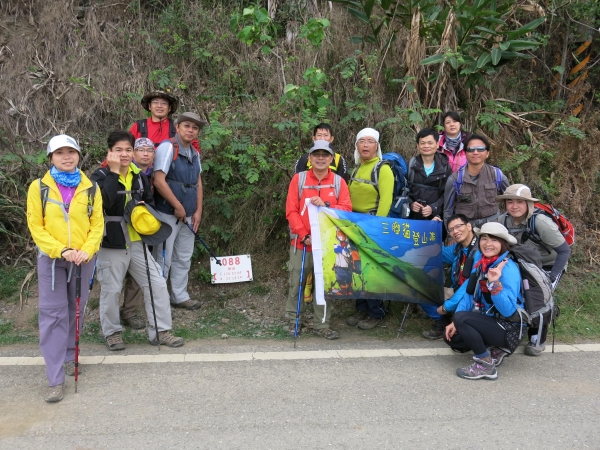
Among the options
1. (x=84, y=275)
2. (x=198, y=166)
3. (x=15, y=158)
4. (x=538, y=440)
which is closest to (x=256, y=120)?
(x=198, y=166)

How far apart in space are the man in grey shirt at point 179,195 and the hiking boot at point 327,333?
4.80 feet

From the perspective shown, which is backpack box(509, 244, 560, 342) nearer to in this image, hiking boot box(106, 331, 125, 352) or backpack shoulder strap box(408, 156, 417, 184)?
backpack shoulder strap box(408, 156, 417, 184)

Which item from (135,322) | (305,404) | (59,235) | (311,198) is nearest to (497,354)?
(305,404)

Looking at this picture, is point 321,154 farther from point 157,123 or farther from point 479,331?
point 479,331

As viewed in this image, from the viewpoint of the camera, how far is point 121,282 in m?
4.59

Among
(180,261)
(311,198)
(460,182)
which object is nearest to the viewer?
(311,198)

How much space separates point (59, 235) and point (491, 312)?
3.58 metres

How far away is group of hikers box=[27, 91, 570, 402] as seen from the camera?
3873mm

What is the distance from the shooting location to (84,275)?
4117mm

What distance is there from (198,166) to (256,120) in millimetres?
1900

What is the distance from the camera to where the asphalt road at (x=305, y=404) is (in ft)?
10.7

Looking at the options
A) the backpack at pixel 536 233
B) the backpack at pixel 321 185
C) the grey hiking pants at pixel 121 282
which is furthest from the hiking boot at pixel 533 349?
the grey hiking pants at pixel 121 282

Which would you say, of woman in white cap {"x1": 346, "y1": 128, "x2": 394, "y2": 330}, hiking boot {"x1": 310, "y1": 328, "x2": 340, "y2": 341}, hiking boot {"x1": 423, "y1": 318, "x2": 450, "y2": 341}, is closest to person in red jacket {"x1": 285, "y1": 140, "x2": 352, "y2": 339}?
hiking boot {"x1": 310, "y1": 328, "x2": 340, "y2": 341}

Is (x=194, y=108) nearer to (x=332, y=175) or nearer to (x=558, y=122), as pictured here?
(x=332, y=175)
